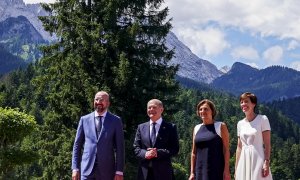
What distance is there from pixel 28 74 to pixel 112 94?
11742 centimetres

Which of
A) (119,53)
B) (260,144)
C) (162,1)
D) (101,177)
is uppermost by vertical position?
(162,1)

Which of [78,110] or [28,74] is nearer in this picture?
[78,110]

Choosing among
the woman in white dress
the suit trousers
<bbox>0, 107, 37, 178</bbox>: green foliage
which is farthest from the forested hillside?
the suit trousers

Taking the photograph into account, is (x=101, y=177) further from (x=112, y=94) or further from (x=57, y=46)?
(x=57, y=46)

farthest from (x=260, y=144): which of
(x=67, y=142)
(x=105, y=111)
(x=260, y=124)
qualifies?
(x=67, y=142)

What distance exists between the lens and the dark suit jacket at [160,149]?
762cm

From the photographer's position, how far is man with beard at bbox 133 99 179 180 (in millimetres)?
7609

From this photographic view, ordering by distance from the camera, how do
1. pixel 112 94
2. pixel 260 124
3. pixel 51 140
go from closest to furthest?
pixel 260 124 → pixel 112 94 → pixel 51 140

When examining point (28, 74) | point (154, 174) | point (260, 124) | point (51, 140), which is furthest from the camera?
point (28, 74)

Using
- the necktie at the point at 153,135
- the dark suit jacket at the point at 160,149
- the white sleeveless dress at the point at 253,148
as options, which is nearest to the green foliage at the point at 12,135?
the dark suit jacket at the point at 160,149

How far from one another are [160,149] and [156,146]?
0.10m

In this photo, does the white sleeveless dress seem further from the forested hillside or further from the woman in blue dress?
the forested hillside

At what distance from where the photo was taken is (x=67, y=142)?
20656 mm

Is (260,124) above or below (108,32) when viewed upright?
below
